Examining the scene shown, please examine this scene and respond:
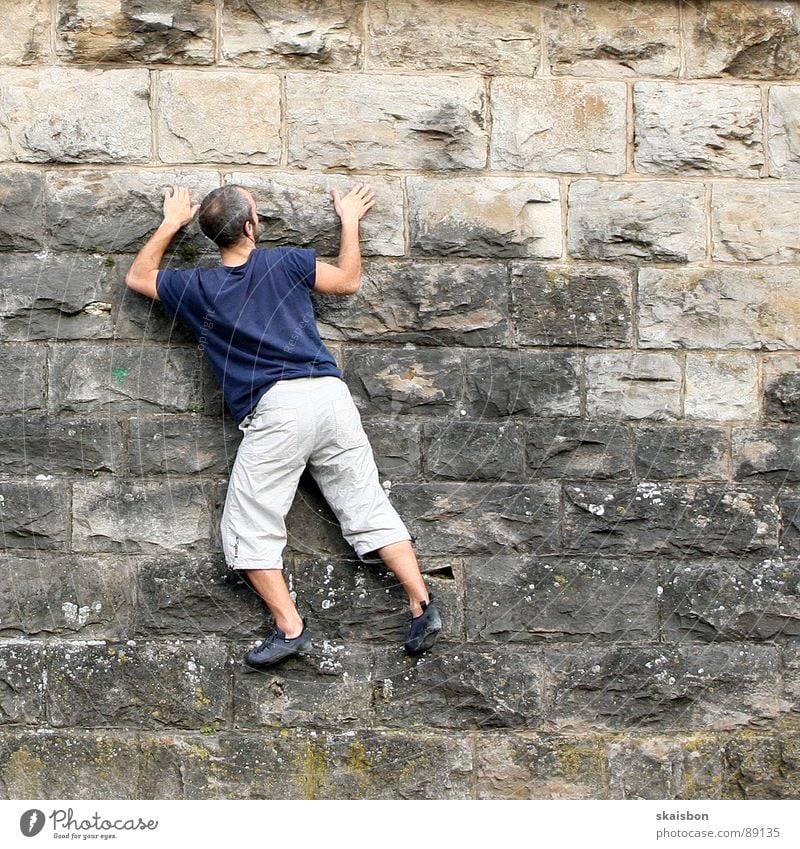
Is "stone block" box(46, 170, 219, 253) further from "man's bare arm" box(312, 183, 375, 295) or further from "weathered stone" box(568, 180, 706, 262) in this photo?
"weathered stone" box(568, 180, 706, 262)

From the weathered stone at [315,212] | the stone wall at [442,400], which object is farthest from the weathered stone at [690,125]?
Result: the weathered stone at [315,212]

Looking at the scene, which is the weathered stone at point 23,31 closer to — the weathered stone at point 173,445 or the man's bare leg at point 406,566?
the weathered stone at point 173,445

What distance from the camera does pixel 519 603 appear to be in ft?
16.1

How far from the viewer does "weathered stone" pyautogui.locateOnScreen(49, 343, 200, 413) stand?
15.9ft

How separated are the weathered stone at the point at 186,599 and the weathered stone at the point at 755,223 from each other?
2.44 m

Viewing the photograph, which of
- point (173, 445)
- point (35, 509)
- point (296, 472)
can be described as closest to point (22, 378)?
point (35, 509)

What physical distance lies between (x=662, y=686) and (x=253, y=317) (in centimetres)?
223

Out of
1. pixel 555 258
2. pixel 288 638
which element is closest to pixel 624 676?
pixel 288 638

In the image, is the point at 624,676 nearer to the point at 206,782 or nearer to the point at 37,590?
the point at 206,782

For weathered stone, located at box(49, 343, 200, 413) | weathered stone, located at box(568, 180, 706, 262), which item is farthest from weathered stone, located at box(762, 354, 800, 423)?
weathered stone, located at box(49, 343, 200, 413)

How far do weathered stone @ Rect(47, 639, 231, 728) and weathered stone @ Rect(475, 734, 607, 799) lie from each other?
1.08 metres

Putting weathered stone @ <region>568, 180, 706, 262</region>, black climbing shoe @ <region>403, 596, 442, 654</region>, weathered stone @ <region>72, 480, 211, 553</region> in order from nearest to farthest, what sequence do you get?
black climbing shoe @ <region>403, 596, 442, 654</region>, weathered stone @ <region>72, 480, 211, 553</region>, weathered stone @ <region>568, 180, 706, 262</region>

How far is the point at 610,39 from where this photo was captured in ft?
16.3

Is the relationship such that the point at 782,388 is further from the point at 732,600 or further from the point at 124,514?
the point at 124,514
